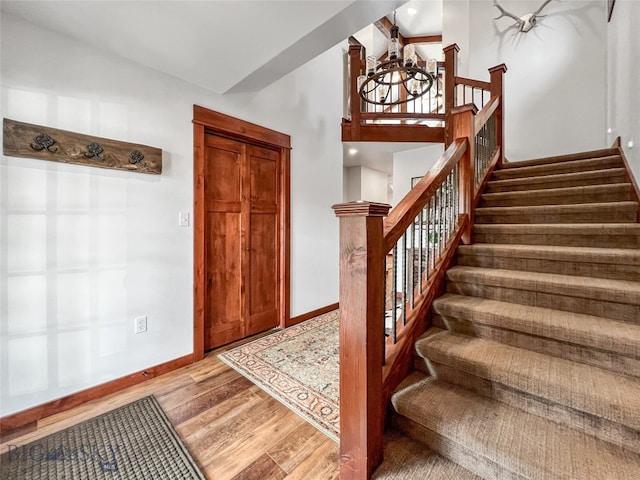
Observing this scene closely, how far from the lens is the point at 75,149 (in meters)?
1.75

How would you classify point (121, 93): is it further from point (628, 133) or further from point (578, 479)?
point (628, 133)

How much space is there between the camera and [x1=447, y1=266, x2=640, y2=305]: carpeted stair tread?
1.34 m

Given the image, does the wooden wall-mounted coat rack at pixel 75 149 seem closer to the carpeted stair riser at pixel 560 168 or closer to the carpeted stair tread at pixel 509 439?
the carpeted stair tread at pixel 509 439

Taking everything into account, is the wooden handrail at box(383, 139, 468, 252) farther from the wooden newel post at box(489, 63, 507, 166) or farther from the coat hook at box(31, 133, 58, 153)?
the coat hook at box(31, 133, 58, 153)

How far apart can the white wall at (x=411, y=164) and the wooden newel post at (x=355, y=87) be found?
1187 mm

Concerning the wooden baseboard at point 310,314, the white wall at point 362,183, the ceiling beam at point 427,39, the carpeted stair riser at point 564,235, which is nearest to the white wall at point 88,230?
the wooden baseboard at point 310,314

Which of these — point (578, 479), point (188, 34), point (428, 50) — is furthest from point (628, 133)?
point (428, 50)

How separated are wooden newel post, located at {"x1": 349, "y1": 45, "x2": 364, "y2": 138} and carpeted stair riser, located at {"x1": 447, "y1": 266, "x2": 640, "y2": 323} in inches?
110

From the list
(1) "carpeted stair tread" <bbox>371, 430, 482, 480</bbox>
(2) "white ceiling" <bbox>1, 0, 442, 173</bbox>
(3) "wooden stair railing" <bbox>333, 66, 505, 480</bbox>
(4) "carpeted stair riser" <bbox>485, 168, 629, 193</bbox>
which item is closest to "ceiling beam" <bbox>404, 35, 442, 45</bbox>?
(4) "carpeted stair riser" <bbox>485, 168, 629, 193</bbox>

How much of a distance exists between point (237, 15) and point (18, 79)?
4.31ft

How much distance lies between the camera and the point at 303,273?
3.35m

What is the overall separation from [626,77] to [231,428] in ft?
13.1

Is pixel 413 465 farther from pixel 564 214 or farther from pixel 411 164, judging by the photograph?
pixel 411 164

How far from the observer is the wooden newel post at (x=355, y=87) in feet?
12.4
